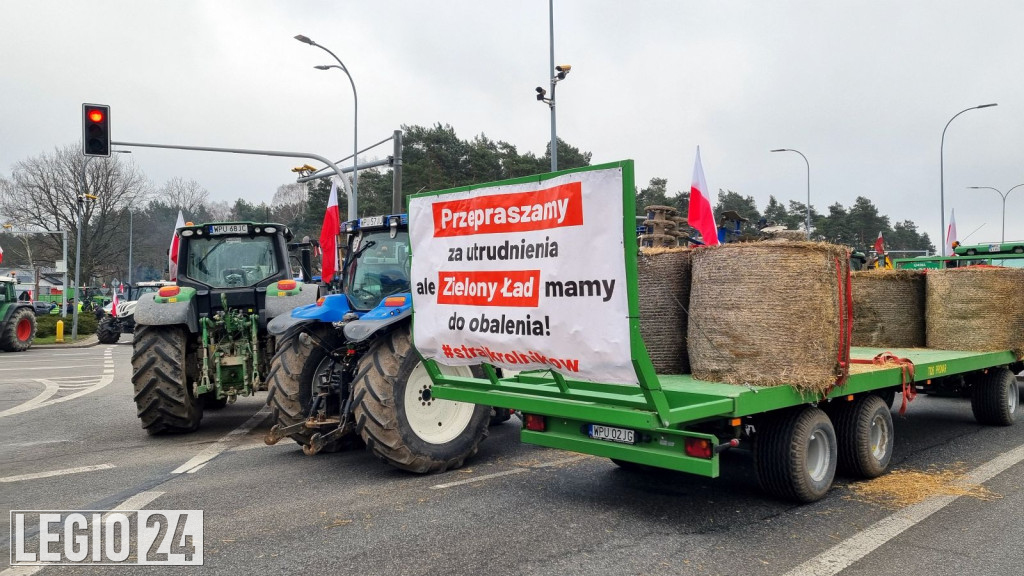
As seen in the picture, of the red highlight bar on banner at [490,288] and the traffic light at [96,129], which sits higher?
the traffic light at [96,129]

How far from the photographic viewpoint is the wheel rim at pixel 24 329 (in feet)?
73.9

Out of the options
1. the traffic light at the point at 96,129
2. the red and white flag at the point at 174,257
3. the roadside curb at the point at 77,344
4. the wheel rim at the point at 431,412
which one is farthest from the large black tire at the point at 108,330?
the wheel rim at the point at 431,412

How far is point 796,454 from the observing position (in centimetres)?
523

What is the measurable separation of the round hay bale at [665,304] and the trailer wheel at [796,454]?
85 centimetres

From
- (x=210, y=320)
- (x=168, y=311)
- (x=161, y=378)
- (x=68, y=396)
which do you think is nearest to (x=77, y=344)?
(x=68, y=396)

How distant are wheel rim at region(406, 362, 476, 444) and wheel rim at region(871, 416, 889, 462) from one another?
347 cm

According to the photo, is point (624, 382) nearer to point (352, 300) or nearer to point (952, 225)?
point (352, 300)

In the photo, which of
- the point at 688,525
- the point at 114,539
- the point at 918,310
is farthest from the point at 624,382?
the point at 918,310

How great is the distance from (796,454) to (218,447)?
19.7 feet

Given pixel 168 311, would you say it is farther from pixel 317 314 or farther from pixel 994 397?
pixel 994 397

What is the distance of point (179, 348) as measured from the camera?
847 centimetres

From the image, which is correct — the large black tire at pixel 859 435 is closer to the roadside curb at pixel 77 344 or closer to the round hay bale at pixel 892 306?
the round hay bale at pixel 892 306

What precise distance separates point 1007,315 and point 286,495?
25.5ft

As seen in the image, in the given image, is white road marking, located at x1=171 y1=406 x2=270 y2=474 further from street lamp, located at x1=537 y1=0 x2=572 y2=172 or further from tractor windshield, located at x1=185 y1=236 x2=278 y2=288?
street lamp, located at x1=537 y1=0 x2=572 y2=172
